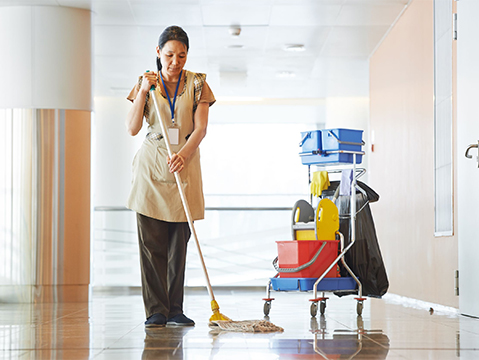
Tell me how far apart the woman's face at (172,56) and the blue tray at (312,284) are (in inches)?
57.2

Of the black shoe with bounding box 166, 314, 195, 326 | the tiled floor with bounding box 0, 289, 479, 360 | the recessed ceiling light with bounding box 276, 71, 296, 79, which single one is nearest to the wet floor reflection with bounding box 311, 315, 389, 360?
the tiled floor with bounding box 0, 289, 479, 360

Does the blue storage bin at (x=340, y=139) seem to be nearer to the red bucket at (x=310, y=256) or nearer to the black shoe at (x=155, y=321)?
the red bucket at (x=310, y=256)

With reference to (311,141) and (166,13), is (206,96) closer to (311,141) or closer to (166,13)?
(311,141)

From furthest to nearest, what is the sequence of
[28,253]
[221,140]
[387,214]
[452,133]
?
[221,140]
[387,214]
[28,253]
[452,133]

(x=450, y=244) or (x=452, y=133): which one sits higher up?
(x=452, y=133)

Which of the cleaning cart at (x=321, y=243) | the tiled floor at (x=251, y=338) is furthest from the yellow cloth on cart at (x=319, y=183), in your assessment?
the tiled floor at (x=251, y=338)

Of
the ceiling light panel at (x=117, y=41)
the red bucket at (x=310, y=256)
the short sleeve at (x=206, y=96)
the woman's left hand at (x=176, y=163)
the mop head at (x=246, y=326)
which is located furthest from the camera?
the ceiling light panel at (x=117, y=41)

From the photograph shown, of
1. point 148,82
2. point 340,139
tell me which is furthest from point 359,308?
point 148,82

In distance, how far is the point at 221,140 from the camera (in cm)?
1305

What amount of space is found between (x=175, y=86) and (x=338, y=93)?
604 centimetres

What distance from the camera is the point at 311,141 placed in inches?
162

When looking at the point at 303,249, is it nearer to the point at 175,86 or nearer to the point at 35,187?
the point at 175,86

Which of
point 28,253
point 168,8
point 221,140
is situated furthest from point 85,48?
point 221,140

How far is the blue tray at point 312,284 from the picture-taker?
3.78 meters
